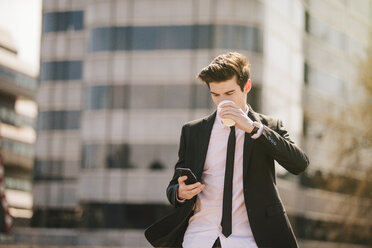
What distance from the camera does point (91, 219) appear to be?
4284cm

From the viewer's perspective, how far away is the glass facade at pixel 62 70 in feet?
180

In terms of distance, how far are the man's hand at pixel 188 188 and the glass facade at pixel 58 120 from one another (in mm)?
52383

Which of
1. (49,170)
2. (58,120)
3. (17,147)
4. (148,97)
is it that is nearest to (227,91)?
(148,97)

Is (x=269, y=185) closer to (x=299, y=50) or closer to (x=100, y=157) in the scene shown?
(x=100, y=157)

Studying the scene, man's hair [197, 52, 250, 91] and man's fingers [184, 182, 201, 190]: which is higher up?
man's hair [197, 52, 250, 91]

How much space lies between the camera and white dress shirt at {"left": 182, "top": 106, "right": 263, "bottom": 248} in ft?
14.3

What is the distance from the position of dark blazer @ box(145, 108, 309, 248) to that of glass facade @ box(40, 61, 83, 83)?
50.9 meters

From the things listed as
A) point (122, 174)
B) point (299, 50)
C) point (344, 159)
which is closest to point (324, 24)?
point (299, 50)

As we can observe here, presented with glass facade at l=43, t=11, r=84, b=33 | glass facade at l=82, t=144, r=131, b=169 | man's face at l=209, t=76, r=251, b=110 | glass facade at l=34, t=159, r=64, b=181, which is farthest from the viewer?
glass facade at l=34, t=159, r=64, b=181

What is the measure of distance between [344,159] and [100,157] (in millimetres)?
16323

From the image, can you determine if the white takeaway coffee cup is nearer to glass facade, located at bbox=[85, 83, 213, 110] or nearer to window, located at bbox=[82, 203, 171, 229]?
glass facade, located at bbox=[85, 83, 213, 110]

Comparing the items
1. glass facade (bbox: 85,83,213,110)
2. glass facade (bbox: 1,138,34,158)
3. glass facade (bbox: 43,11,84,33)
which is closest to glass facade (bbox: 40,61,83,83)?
glass facade (bbox: 43,11,84,33)

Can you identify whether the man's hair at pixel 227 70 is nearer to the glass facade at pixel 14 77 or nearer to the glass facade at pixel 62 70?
the glass facade at pixel 62 70

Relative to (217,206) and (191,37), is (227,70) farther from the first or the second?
(191,37)
